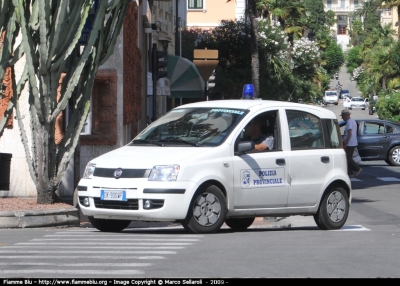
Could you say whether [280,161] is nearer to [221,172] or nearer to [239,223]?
[221,172]

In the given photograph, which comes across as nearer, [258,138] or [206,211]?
[206,211]

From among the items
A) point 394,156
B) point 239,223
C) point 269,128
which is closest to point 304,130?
point 269,128

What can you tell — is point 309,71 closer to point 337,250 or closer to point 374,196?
point 374,196

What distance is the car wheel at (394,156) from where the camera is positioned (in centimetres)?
3431

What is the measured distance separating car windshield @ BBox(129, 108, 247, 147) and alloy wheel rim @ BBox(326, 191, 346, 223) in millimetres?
1891

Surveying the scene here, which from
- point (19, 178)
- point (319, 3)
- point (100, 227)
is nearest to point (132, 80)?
point (19, 178)

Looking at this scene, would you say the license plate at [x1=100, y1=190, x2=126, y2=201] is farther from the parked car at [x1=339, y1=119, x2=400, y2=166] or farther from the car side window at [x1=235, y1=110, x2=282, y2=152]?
the parked car at [x1=339, y1=119, x2=400, y2=166]

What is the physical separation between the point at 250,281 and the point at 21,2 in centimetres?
758

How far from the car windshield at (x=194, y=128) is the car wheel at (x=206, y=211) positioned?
0.63 m

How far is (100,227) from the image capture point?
12.7 meters

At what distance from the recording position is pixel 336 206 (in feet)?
45.3

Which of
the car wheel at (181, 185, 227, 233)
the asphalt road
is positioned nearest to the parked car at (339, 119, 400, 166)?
the asphalt road

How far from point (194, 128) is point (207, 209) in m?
1.15

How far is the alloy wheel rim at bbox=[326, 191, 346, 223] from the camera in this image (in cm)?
1373
